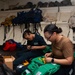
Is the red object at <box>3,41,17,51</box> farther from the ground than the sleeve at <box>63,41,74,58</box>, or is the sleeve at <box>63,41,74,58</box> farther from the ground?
the sleeve at <box>63,41,74,58</box>

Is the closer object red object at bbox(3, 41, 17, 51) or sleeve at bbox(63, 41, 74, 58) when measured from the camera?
sleeve at bbox(63, 41, 74, 58)

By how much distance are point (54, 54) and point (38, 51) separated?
3.71ft

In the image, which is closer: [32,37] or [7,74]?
[7,74]

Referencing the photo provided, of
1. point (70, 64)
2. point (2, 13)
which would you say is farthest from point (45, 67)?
point (2, 13)

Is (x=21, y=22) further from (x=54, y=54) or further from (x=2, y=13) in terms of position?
(x=54, y=54)

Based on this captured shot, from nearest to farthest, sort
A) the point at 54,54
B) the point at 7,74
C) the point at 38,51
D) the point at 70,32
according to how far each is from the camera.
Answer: the point at 7,74 → the point at 54,54 → the point at 38,51 → the point at 70,32

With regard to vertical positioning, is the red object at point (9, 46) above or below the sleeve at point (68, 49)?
below

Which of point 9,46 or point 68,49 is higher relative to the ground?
point 68,49

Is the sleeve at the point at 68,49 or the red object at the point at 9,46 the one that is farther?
the red object at the point at 9,46

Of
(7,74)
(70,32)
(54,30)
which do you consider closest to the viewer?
(7,74)

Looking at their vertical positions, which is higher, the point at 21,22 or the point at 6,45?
the point at 21,22

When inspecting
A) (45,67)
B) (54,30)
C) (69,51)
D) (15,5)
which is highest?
(15,5)

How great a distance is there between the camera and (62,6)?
5676 mm

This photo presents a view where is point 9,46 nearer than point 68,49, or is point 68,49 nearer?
point 68,49
